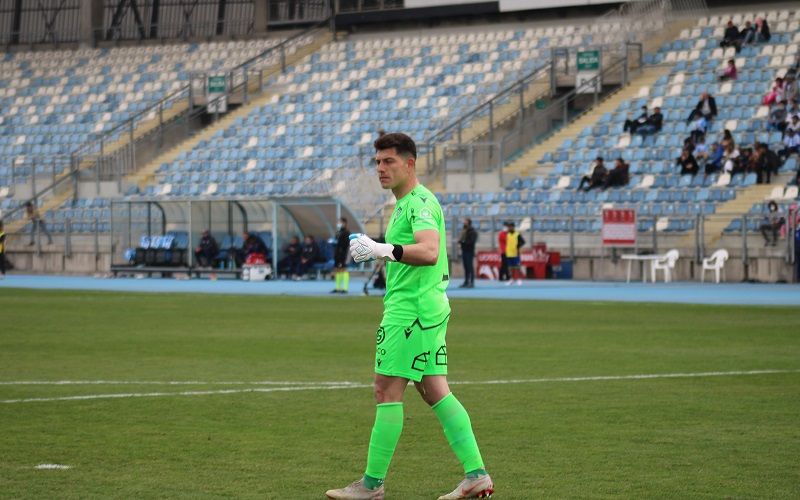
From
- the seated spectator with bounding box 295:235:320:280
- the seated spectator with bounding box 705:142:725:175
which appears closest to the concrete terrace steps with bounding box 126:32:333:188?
the seated spectator with bounding box 295:235:320:280

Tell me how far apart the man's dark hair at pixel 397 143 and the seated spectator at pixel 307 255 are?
32.3 metres

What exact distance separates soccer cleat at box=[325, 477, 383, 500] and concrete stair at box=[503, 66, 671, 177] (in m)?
34.9

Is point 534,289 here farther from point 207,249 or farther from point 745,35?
point 745,35

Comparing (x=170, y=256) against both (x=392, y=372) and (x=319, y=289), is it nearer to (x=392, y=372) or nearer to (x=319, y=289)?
(x=319, y=289)

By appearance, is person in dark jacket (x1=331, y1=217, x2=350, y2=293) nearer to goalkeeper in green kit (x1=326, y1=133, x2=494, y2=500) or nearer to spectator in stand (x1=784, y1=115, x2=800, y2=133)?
spectator in stand (x1=784, y1=115, x2=800, y2=133)

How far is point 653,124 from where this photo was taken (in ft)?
136

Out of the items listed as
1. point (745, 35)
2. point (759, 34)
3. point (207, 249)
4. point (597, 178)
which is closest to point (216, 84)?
point (207, 249)

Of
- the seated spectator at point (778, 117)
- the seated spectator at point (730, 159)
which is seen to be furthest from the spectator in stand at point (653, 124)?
the seated spectator at point (778, 117)

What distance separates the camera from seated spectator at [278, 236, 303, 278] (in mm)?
40250

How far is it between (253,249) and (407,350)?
32.9 metres

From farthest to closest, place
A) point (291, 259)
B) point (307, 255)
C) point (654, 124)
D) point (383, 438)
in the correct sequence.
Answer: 1. point (654, 124)
2. point (291, 259)
3. point (307, 255)
4. point (383, 438)

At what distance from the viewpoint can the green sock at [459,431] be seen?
7977mm

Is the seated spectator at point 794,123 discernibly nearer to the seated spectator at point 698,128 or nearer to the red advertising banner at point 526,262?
the seated spectator at point 698,128

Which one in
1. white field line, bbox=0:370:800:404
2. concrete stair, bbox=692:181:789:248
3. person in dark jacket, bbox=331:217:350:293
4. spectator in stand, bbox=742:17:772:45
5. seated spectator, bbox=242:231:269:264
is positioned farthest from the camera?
spectator in stand, bbox=742:17:772:45
